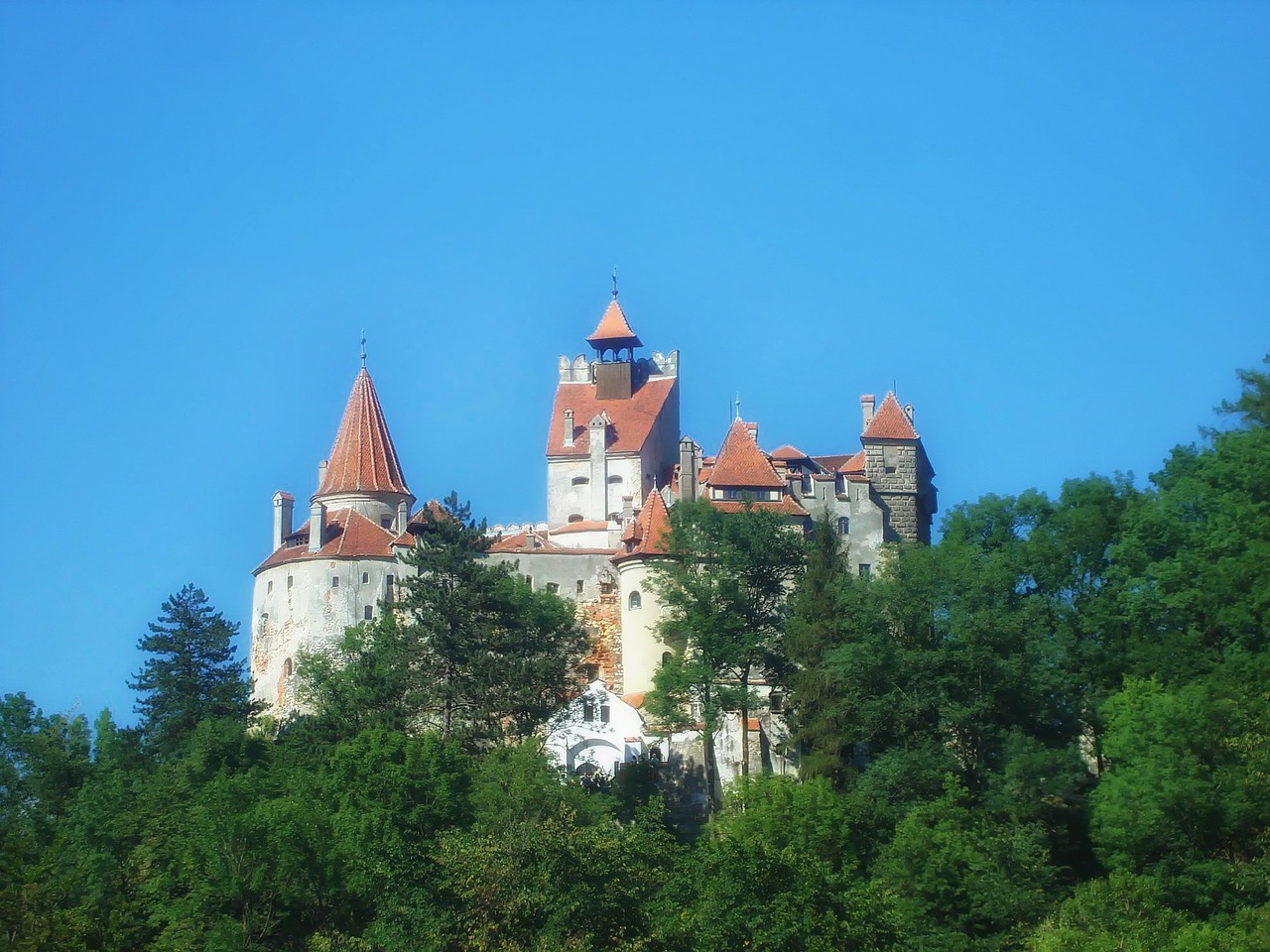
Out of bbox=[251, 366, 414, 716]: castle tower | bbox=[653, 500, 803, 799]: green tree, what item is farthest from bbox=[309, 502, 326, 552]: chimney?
bbox=[653, 500, 803, 799]: green tree

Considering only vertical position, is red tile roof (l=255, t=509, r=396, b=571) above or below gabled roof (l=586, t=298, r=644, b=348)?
below

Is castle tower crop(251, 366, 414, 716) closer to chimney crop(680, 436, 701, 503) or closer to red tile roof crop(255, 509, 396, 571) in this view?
red tile roof crop(255, 509, 396, 571)

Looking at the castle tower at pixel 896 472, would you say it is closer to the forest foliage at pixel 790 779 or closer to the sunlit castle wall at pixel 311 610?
the forest foliage at pixel 790 779

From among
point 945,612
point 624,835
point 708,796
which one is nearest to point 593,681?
point 708,796

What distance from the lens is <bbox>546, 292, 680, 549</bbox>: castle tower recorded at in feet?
278

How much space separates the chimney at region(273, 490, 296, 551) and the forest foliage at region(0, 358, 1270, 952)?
43.7 ft

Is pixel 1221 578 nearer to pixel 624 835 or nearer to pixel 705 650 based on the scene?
pixel 705 650

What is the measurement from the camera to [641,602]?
7338cm

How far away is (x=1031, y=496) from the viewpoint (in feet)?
224

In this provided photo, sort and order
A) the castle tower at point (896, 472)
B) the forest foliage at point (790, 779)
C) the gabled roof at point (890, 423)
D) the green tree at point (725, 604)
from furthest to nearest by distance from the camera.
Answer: the gabled roof at point (890, 423) < the castle tower at point (896, 472) < the green tree at point (725, 604) < the forest foliage at point (790, 779)

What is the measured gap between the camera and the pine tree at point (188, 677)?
70125mm

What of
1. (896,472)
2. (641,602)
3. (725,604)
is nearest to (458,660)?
(725,604)

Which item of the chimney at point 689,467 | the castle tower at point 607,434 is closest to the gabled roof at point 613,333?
the castle tower at point 607,434

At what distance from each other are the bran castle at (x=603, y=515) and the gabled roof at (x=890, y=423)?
72 millimetres
